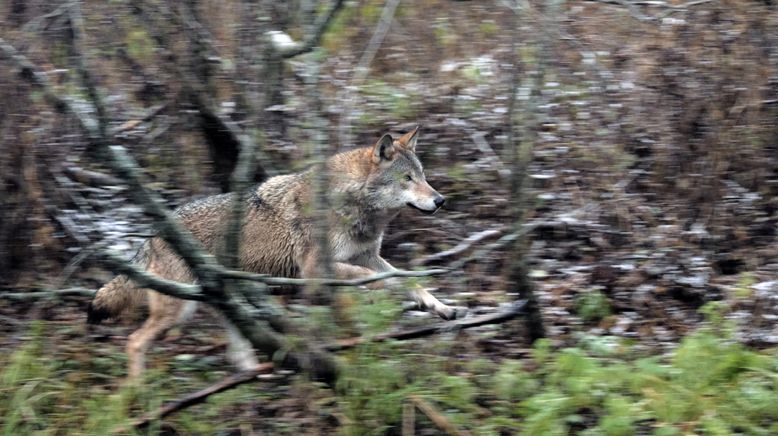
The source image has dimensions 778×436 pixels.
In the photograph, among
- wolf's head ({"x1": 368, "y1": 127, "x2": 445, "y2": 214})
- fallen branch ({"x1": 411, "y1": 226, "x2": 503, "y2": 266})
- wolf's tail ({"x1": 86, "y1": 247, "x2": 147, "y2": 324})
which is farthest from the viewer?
wolf's head ({"x1": 368, "y1": 127, "x2": 445, "y2": 214})

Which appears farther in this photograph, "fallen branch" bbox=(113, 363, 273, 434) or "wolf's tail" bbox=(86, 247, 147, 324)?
"wolf's tail" bbox=(86, 247, 147, 324)

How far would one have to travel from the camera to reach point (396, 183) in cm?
832

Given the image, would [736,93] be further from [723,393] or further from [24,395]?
[24,395]

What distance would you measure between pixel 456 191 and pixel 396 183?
1.41 metres

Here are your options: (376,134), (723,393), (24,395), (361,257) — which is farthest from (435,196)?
(24,395)

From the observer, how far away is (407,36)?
1092cm

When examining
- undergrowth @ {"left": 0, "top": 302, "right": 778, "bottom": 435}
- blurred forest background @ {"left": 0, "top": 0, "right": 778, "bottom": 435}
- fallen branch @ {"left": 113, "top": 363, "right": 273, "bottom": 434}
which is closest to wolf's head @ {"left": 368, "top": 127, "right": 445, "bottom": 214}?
blurred forest background @ {"left": 0, "top": 0, "right": 778, "bottom": 435}

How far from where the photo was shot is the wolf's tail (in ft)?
23.6

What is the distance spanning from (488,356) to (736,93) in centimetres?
403

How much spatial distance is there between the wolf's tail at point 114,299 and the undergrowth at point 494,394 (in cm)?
62

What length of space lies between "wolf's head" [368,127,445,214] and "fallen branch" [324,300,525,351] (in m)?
1.71

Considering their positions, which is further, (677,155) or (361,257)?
(677,155)

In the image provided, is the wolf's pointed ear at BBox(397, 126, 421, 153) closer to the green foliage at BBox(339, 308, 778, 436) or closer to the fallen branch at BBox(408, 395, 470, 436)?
the green foliage at BBox(339, 308, 778, 436)

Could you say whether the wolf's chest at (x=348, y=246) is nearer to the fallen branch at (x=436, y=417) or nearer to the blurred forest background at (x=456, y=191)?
the blurred forest background at (x=456, y=191)
